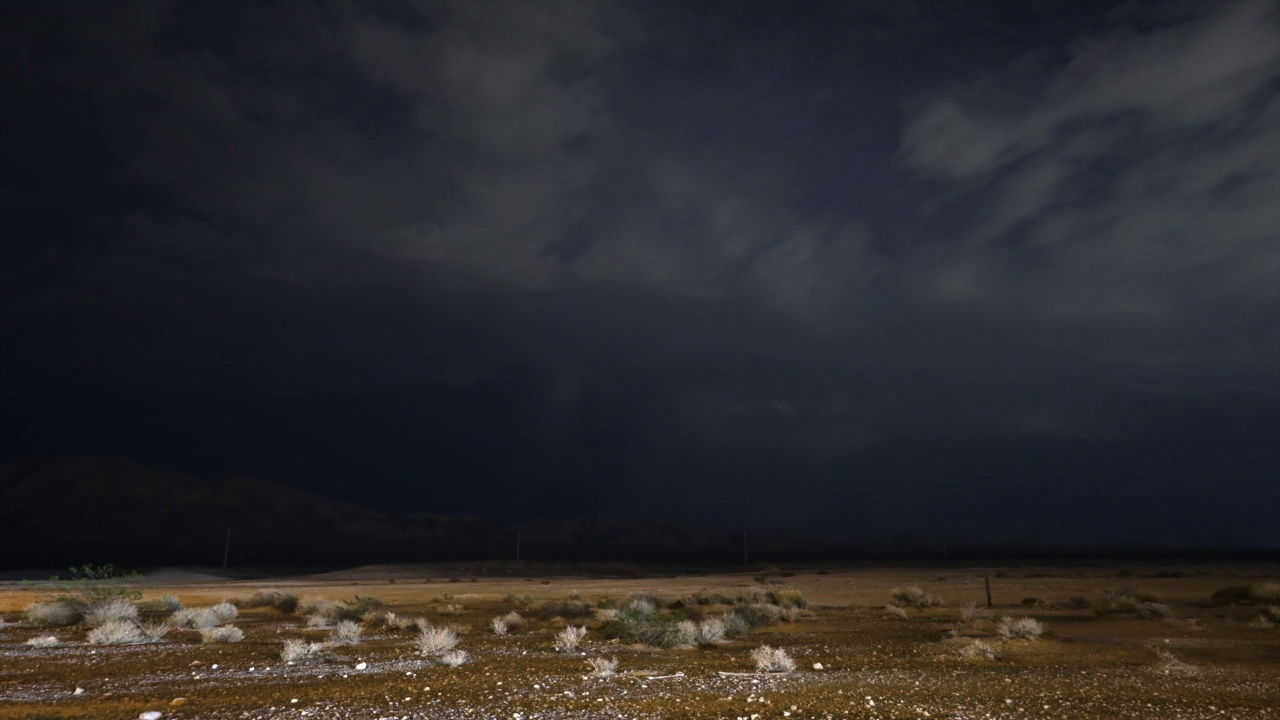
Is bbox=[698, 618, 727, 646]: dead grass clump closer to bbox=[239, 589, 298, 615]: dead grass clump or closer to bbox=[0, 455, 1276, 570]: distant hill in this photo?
bbox=[239, 589, 298, 615]: dead grass clump

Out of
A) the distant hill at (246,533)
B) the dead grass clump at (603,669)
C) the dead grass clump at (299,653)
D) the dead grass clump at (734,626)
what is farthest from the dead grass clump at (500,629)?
the distant hill at (246,533)

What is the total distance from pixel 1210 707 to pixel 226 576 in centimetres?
8512

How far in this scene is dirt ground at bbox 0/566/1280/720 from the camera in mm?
11133

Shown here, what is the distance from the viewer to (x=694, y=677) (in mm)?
14109

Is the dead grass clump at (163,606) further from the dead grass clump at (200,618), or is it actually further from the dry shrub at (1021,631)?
the dry shrub at (1021,631)

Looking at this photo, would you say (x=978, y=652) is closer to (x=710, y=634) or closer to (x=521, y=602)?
(x=710, y=634)

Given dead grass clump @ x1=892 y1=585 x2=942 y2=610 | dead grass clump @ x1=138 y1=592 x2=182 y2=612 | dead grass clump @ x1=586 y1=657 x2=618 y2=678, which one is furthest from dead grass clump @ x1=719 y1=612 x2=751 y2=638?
dead grass clump @ x1=138 y1=592 x2=182 y2=612

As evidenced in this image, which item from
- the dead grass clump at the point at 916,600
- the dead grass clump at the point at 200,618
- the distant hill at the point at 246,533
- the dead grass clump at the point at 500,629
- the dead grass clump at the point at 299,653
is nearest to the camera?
the dead grass clump at the point at 299,653

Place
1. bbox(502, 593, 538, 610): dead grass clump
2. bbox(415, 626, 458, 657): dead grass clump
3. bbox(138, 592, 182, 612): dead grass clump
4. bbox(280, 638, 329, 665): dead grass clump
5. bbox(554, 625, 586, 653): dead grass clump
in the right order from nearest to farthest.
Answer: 1. bbox(280, 638, 329, 665): dead grass clump
2. bbox(415, 626, 458, 657): dead grass clump
3. bbox(554, 625, 586, 653): dead grass clump
4. bbox(138, 592, 182, 612): dead grass clump
5. bbox(502, 593, 538, 610): dead grass clump

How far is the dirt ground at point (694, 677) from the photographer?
1113 cm

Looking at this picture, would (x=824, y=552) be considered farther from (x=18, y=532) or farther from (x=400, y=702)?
(x=400, y=702)

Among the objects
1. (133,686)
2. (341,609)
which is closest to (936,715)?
(133,686)

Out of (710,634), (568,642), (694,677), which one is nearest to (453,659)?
(568,642)

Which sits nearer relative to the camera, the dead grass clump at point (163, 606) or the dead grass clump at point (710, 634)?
the dead grass clump at point (710, 634)
